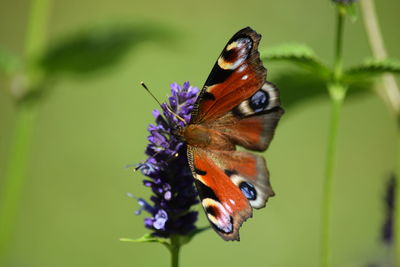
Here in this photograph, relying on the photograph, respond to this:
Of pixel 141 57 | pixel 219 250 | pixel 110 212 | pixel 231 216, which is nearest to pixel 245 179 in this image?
pixel 231 216

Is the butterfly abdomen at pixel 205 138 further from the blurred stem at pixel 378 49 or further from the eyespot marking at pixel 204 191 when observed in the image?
the blurred stem at pixel 378 49

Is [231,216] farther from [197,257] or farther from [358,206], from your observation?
[358,206]

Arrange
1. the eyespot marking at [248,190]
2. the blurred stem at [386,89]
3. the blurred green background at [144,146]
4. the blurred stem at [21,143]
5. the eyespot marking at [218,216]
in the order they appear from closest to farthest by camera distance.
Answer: the eyespot marking at [218,216]
the eyespot marking at [248,190]
the blurred stem at [386,89]
the blurred stem at [21,143]
the blurred green background at [144,146]

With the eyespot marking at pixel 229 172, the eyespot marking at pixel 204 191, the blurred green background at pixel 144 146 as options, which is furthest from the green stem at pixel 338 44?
the blurred green background at pixel 144 146

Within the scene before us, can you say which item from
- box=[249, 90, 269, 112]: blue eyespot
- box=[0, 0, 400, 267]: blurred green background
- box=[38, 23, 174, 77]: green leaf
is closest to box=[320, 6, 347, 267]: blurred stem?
box=[249, 90, 269, 112]: blue eyespot

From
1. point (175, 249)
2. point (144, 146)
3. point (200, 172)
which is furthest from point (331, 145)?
point (144, 146)

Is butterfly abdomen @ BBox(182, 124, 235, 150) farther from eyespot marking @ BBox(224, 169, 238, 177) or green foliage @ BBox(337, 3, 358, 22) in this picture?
green foliage @ BBox(337, 3, 358, 22)
